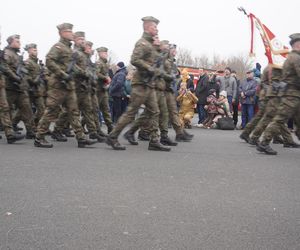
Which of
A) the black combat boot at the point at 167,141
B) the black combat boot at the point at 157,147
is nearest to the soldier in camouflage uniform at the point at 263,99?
the black combat boot at the point at 167,141

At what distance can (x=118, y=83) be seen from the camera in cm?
1477

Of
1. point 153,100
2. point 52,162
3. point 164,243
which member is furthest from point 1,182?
point 153,100

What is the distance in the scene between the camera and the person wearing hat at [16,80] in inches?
366

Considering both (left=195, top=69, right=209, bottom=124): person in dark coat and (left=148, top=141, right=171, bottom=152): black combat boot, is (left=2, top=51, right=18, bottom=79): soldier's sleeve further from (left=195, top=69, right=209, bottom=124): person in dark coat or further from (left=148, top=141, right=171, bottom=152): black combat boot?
(left=195, top=69, right=209, bottom=124): person in dark coat

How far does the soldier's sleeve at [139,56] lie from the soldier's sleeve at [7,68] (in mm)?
2462

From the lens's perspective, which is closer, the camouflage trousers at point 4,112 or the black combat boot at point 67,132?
the camouflage trousers at point 4,112

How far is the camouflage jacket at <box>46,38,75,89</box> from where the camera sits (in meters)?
8.32

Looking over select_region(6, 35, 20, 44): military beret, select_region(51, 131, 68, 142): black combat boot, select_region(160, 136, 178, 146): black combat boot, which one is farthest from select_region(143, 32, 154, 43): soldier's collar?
select_region(51, 131, 68, 142): black combat boot

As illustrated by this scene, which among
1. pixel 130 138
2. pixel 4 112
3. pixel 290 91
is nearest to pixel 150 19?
pixel 130 138

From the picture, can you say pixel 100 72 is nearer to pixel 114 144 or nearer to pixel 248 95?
pixel 114 144

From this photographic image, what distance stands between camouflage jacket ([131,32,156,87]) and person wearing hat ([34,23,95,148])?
1159mm

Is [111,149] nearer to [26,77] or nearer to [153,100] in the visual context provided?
[153,100]

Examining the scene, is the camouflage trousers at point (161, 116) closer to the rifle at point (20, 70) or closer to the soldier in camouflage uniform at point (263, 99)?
the soldier in camouflage uniform at point (263, 99)

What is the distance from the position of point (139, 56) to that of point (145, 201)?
387 cm
